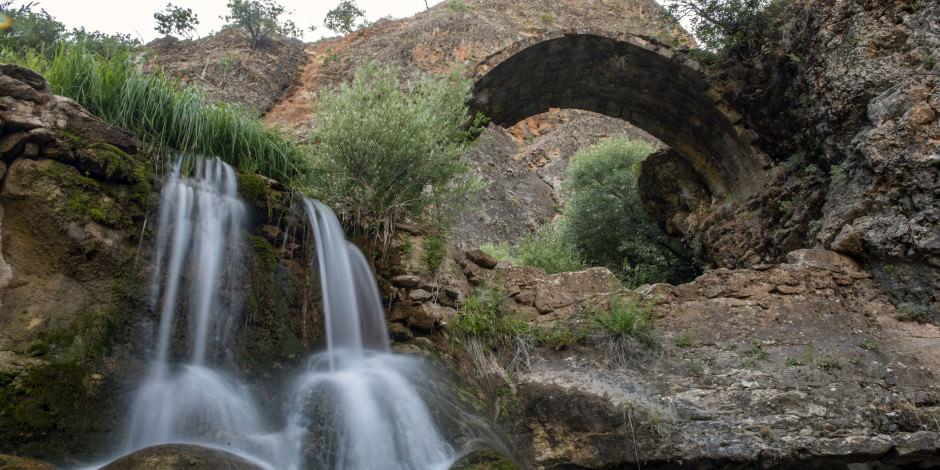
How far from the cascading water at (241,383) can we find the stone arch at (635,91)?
468 cm

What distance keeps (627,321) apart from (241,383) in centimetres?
343

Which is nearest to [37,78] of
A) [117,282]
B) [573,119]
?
[117,282]

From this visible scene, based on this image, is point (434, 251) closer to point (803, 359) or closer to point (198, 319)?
point (198, 319)

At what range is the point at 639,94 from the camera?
10.2 m

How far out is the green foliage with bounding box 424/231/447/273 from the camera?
6.59 meters

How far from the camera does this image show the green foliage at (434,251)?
6.59 metres

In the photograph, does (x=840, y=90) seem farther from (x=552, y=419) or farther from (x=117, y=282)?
(x=117, y=282)

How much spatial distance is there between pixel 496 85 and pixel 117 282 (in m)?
6.51

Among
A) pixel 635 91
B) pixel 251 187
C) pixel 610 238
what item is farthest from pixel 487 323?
pixel 610 238

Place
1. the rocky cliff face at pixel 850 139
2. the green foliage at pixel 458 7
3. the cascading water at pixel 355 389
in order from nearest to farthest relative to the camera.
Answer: the cascading water at pixel 355 389 → the rocky cliff face at pixel 850 139 → the green foliage at pixel 458 7

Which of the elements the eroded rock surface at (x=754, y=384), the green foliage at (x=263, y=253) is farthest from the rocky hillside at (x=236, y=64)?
the eroded rock surface at (x=754, y=384)

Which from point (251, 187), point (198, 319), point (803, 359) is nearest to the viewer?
point (198, 319)

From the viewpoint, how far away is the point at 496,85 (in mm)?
9938

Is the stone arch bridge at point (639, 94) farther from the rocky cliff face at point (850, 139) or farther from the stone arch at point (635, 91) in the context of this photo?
the rocky cliff face at point (850, 139)
